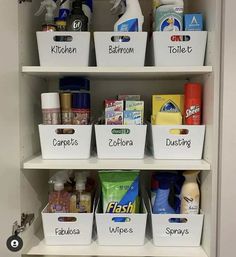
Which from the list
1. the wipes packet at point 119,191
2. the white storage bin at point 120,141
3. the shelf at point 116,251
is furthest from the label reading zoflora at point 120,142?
the shelf at point 116,251

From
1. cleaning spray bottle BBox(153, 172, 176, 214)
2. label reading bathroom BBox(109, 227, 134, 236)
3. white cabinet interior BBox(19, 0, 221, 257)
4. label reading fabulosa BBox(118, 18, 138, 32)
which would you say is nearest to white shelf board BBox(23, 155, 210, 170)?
white cabinet interior BBox(19, 0, 221, 257)

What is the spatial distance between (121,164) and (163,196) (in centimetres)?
20

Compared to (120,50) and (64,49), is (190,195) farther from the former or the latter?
(64,49)

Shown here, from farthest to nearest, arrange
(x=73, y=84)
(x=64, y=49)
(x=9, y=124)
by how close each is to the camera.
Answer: (x=73, y=84) < (x=64, y=49) < (x=9, y=124)

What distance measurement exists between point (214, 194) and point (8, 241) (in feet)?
1.98

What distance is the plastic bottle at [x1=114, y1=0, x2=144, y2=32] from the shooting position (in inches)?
41.3

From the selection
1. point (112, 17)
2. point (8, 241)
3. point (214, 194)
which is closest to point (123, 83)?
point (112, 17)

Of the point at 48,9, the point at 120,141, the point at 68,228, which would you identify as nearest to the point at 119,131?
the point at 120,141

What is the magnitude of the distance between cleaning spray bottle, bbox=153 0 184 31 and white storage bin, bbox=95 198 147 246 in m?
0.60

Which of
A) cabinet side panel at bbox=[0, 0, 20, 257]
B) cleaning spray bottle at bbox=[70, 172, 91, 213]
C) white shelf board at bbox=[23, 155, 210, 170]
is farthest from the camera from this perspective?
cleaning spray bottle at bbox=[70, 172, 91, 213]

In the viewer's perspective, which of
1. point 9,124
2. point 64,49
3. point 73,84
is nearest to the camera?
point 9,124

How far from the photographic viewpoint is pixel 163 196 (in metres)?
1.11

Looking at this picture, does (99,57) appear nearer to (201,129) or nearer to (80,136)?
(80,136)

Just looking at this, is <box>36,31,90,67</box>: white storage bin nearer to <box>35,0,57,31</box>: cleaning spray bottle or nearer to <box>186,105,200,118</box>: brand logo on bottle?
<box>35,0,57,31</box>: cleaning spray bottle
